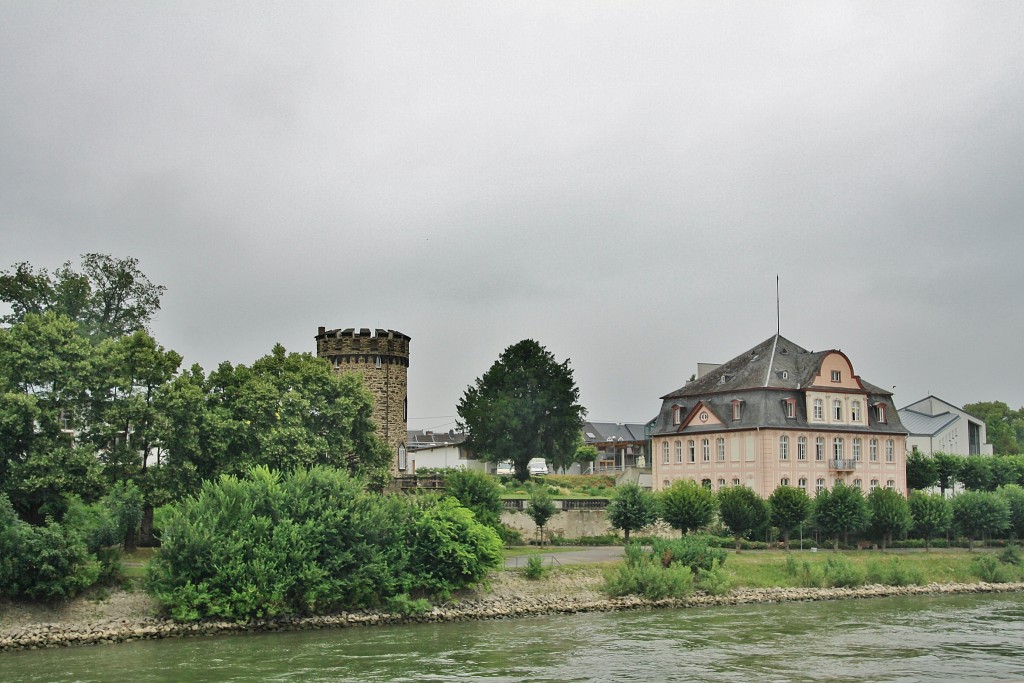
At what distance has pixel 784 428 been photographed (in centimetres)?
6800

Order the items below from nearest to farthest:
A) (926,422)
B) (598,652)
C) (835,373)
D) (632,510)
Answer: (598,652) → (632,510) → (835,373) → (926,422)

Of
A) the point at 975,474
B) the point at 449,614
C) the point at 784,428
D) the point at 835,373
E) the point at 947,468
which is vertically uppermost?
the point at 835,373

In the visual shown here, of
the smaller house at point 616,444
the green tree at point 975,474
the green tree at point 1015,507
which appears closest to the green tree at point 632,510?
the green tree at point 1015,507

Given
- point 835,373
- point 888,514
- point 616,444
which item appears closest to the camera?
point 888,514

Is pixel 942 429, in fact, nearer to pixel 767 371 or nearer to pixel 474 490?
pixel 767 371

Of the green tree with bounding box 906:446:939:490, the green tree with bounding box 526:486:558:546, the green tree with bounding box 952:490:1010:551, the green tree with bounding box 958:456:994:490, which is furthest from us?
the green tree with bounding box 958:456:994:490

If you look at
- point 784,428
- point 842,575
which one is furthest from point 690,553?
point 784,428

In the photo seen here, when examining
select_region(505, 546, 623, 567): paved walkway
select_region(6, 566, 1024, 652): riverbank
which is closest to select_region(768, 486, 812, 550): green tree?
select_region(6, 566, 1024, 652): riverbank

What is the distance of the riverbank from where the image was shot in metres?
34.9

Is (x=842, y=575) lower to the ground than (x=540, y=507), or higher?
lower

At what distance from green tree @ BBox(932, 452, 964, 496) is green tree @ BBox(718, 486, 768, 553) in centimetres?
2497

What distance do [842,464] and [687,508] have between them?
1920 cm

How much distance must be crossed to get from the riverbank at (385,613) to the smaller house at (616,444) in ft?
158

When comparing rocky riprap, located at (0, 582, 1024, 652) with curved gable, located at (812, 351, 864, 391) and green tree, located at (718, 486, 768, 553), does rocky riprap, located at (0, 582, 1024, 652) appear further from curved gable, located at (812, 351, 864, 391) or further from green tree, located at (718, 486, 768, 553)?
curved gable, located at (812, 351, 864, 391)
